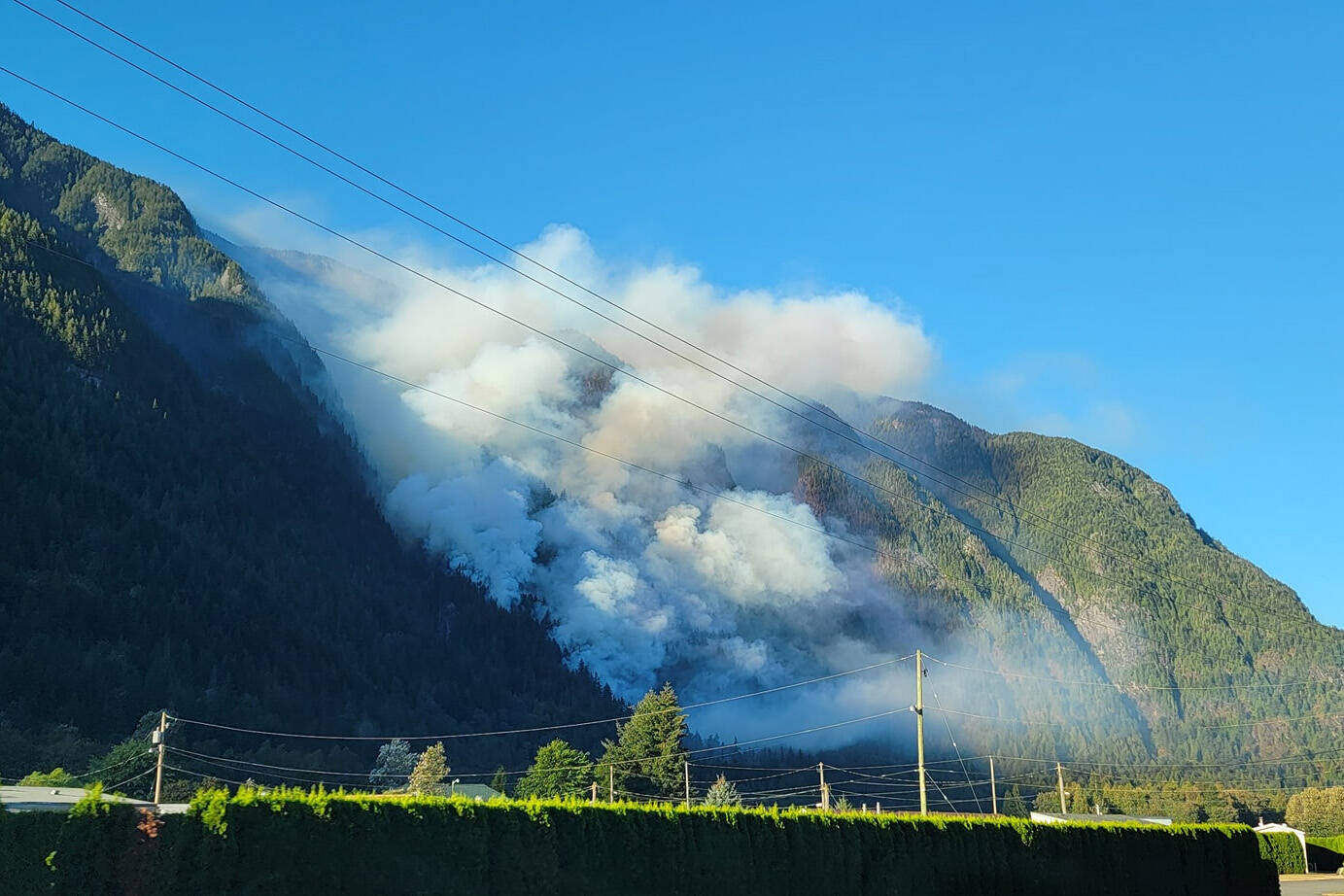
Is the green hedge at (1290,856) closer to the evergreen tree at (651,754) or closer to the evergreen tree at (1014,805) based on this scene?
the evergreen tree at (1014,805)

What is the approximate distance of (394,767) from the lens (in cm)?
11225

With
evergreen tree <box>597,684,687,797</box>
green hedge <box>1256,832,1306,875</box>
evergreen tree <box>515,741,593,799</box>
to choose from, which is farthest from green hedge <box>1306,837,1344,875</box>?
evergreen tree <box>515,741,593,799</box>

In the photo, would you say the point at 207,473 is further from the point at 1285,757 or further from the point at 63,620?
the point at 1285,757

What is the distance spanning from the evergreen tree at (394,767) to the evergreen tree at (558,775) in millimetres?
12710

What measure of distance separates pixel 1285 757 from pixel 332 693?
16052cm

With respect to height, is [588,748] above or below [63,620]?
below

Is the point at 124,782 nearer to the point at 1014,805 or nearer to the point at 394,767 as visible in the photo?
the point at 394,767

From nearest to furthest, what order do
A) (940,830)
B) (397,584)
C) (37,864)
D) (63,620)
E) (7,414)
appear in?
(37,864), (940,830), (63,620), (7,414), (397,584)

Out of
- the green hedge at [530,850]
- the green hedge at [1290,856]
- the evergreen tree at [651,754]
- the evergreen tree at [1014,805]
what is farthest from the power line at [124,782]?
the evergreen tree at [1014,805]

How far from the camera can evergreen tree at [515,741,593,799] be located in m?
100

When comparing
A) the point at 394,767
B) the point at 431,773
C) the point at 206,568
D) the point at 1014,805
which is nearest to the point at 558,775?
the point at 431,773

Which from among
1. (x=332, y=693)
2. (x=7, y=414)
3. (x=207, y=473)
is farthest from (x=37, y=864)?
(x=207, y=473)

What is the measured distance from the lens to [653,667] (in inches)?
7776

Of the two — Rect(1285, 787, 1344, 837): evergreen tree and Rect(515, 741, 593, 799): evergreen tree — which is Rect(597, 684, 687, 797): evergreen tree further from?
Rect(1285, 787, 1344, 837): evergreen tree
